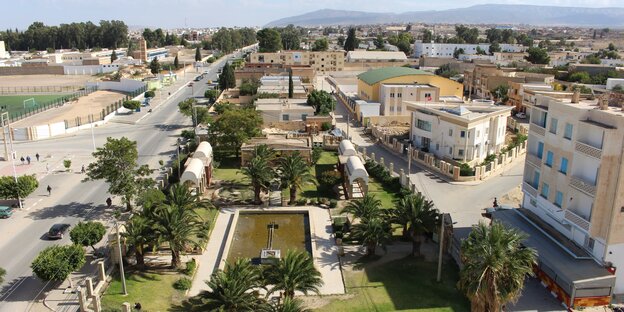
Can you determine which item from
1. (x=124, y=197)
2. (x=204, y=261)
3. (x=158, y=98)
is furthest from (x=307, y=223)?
(x=158, y=98)

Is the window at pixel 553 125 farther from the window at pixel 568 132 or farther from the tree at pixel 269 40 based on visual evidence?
the tree at pixel 269 40

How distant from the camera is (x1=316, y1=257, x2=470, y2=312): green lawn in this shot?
25.2 meters

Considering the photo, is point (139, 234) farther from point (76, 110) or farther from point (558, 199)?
point (76, 110)

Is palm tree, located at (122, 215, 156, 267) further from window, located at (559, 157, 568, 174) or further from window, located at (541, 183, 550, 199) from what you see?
window, located at (559, 157, 568, 174)

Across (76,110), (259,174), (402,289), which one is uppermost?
(259,174)

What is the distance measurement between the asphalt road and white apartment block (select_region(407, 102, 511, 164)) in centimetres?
2774

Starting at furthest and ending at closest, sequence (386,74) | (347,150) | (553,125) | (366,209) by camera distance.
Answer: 1. (386,74)
2. (347,150)
3. (366,209)
4. (553,125)

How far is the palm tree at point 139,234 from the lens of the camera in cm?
2752

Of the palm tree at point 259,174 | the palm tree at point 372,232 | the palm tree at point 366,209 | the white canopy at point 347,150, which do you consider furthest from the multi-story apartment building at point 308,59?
the palm tree at point 372,232

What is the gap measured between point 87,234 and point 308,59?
10910cm

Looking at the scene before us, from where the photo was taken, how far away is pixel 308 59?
133 m

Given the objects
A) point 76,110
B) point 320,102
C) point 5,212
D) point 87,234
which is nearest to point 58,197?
point 5,212

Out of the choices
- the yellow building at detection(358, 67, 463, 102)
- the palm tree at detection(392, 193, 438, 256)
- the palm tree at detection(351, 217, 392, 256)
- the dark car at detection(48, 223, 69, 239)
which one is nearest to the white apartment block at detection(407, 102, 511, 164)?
the palm tree at detection(392, 193, 438, 256)

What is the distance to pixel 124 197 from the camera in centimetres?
3725
